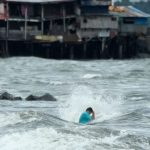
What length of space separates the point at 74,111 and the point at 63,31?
151ft

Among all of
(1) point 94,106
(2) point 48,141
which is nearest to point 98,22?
(1) point 94,106

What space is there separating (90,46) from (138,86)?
34.2m

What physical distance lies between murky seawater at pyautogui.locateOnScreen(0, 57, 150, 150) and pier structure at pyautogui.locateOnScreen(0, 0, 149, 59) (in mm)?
17829

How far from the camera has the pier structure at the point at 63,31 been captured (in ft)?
219

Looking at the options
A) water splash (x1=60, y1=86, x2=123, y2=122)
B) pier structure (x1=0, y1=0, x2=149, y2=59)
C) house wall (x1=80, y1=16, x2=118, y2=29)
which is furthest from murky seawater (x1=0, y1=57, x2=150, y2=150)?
house wall (x1=80, y1=16, x2=118, y2=29)

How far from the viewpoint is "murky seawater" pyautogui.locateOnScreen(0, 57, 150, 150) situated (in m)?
14.8

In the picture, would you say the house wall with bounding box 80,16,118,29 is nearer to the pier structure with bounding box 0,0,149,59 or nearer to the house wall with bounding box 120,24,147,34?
the pier structure with bounding box 0,0,149,59

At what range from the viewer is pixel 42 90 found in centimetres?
3312

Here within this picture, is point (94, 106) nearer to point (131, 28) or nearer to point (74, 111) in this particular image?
point (74, 111)

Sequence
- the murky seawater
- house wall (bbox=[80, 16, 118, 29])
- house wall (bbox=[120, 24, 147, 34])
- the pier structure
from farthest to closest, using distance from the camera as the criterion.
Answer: house wall (bbox=[120, 24, 147, 34]) < house wall (bbox=[80, 16, 118, 29]) < the pier structure < the murky seawater

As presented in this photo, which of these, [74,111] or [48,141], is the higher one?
[48,141]

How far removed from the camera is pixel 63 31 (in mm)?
68688

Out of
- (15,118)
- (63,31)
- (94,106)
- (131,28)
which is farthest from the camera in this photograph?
(131,28)

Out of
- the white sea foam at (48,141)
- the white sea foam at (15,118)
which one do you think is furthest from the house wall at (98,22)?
the white sea foam at (48,141)
